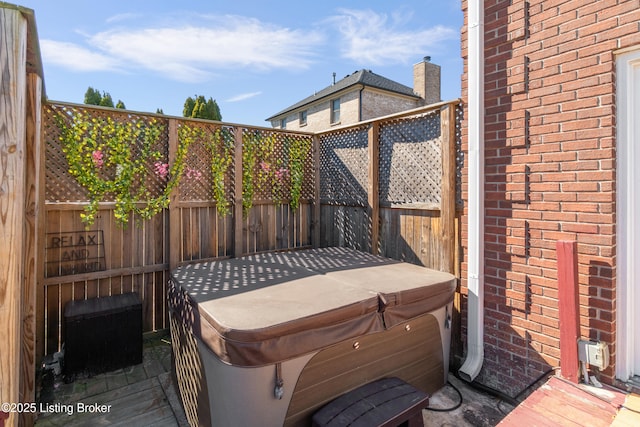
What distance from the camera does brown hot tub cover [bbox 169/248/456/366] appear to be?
1847 millimetres

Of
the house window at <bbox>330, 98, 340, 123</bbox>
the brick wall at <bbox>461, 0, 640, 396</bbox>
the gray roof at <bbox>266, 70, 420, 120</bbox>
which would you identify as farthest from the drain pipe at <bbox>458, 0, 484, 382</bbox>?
the house window at <bbox>330, 98, 340, 123</bbox>

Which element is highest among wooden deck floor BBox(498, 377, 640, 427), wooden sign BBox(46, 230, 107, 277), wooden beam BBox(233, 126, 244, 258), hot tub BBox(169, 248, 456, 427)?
wooden beam BBox(233, 126, 244, 258)

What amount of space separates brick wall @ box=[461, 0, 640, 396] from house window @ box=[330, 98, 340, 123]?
14.4 m

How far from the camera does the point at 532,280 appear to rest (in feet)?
8.33

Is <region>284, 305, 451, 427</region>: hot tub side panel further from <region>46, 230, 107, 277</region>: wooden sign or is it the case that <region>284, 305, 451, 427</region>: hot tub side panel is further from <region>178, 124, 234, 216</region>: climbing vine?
<region>46, 230, 107, 277</region>: wooden sign

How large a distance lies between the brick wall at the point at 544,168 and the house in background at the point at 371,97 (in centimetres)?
1300

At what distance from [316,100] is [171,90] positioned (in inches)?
294

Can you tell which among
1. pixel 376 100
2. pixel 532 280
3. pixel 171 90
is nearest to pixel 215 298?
pixel 532 280

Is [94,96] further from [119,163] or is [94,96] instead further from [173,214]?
[173,214]

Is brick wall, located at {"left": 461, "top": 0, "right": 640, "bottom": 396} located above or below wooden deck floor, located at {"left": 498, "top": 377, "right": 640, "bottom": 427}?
above

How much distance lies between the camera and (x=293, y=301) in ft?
7.38

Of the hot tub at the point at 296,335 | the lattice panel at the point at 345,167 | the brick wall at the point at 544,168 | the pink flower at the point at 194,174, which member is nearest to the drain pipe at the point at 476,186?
the brick wall at the point at 544,168

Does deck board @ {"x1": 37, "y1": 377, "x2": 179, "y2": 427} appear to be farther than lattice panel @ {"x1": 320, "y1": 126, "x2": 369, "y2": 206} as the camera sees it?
No

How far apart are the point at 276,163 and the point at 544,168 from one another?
325 centimetres
